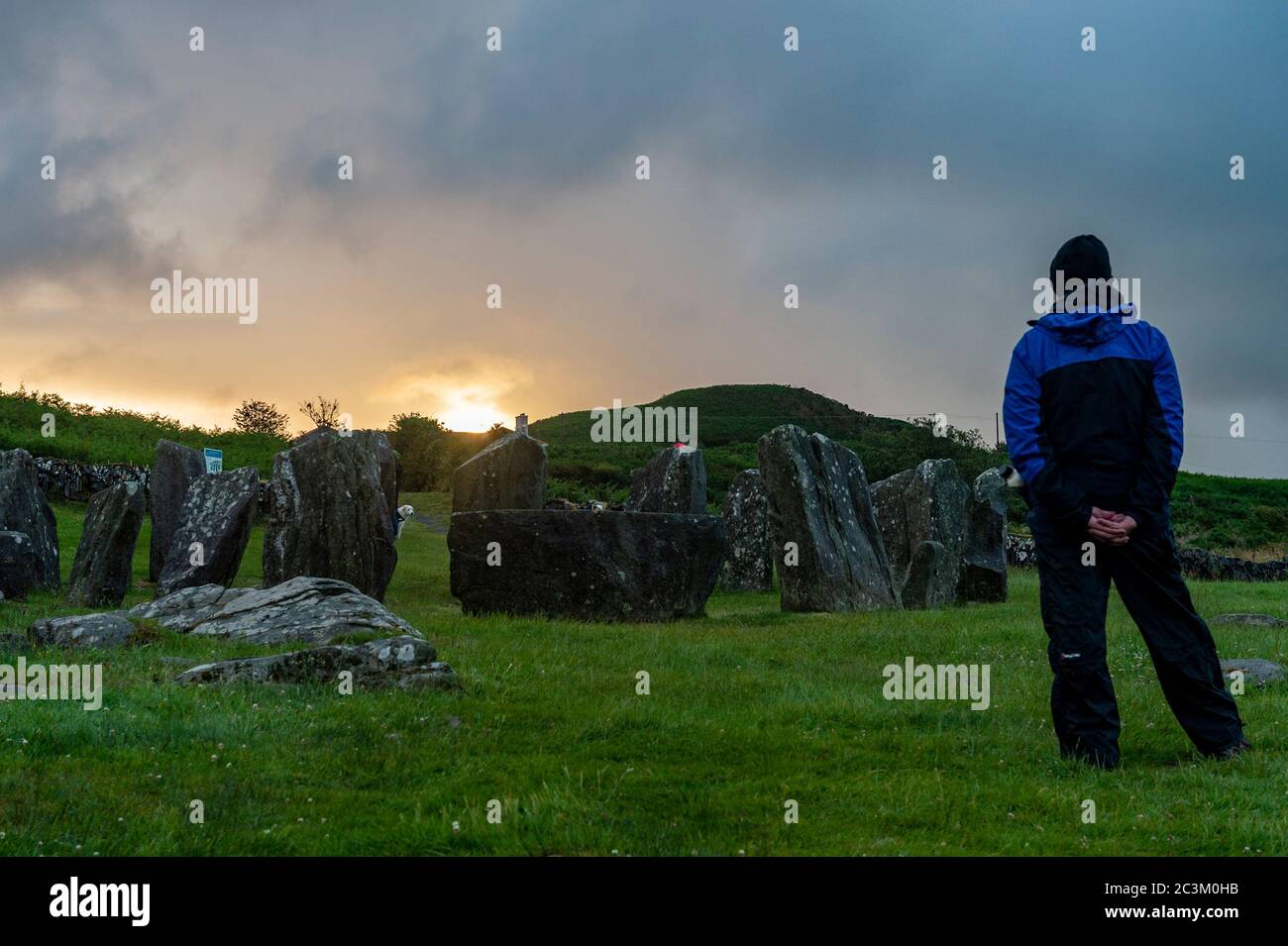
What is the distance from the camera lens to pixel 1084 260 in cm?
714

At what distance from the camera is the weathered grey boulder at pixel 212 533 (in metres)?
17.7

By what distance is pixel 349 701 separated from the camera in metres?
8.19

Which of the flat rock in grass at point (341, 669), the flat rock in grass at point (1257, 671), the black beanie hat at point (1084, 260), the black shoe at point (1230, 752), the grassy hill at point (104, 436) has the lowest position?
the black shoe at point (1230, 752)

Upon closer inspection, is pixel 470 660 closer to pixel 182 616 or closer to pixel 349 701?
pixel 349 701

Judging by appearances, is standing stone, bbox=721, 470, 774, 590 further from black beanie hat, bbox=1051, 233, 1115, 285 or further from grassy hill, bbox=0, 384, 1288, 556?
black beanie hat, bbox=1051, 233, 1115, 285

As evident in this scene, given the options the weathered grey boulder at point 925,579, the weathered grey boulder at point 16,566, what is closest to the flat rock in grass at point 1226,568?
the weathered grey boulder at point 925,579

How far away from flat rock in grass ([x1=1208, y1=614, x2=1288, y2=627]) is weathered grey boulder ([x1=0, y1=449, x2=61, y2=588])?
18065 millimetres

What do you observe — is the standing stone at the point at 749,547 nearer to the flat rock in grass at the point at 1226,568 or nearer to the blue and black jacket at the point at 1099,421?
the blue and black jacket at the point at 1099,421

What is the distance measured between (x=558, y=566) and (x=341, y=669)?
19.9 feet

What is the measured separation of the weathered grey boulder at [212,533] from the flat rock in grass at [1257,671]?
14.4m

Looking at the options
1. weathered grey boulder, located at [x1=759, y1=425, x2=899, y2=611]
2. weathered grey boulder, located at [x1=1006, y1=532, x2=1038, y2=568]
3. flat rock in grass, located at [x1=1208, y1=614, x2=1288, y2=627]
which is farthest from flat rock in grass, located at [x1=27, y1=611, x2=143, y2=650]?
weathered grey boulder, located at [x1=1006, y1=532, x2=1038, y2=568]

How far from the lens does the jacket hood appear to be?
6988 millimetres

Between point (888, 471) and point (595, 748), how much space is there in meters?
45.9

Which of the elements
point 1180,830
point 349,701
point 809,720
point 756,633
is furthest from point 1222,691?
point 756,633
